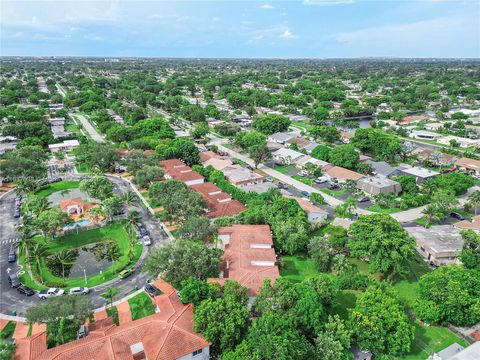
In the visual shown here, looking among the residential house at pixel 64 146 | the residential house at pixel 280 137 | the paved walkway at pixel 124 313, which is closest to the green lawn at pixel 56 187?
the residential house at pixel 64 146

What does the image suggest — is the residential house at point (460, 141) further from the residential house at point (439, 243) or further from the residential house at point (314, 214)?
the residential house at point (314, 214)

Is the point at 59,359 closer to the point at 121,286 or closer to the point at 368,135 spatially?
the point at 121,286

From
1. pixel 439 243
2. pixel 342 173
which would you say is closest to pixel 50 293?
pixel 439 243

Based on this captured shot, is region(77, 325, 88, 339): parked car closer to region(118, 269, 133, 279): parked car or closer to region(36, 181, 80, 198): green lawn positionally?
region(118, 269, 133, 279): parked car

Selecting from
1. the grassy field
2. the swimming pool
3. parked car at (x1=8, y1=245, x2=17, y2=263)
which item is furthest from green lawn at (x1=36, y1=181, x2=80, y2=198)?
the grassy field

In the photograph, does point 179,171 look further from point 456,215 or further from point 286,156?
point 456,215

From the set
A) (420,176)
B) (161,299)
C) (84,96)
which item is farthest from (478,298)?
(84,96)
